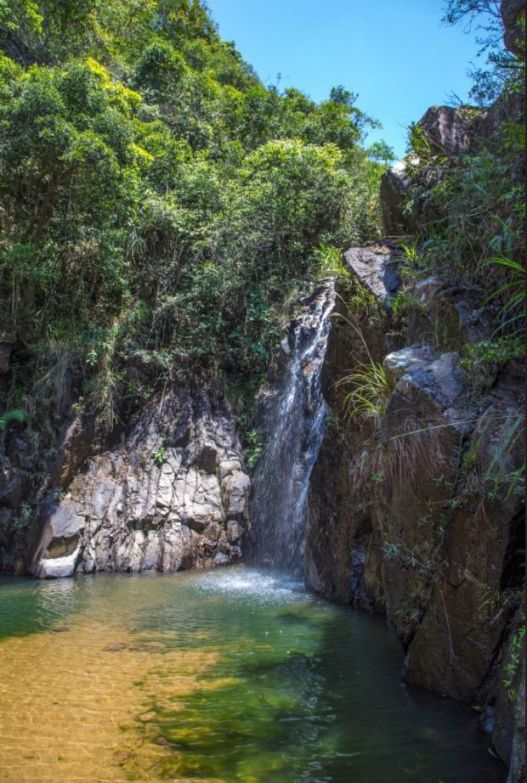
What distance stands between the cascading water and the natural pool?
224 centimetres

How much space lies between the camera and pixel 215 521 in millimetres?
11680

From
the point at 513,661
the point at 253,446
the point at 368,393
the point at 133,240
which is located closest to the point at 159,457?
the point at 253,446

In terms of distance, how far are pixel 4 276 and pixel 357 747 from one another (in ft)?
39.7

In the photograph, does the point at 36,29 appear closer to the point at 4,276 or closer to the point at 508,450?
the point at 4,276

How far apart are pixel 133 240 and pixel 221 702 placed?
1129 centimetres

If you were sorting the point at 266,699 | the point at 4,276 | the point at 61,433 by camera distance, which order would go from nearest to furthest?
the point at 266,699
the point at 61,433
the point at 4,276

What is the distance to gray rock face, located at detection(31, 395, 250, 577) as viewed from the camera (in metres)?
11.3

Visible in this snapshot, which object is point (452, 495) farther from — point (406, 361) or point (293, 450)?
point (293, 450)

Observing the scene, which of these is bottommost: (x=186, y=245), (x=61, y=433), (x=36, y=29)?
(x=61, y=433)

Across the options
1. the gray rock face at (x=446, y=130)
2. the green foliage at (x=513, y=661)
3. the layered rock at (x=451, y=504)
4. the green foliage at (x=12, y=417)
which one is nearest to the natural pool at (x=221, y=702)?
the layered rock at (x=451, y=504)

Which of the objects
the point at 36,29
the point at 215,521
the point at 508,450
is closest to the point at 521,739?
the point at 508,450

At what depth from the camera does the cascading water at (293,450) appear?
10.3 metres

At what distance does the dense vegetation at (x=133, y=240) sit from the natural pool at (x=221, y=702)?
247 inches

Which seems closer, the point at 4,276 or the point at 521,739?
the point at 521,739
